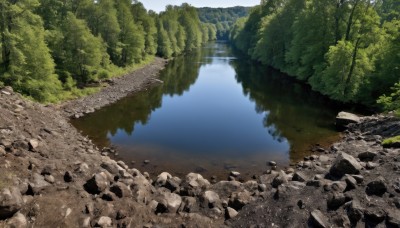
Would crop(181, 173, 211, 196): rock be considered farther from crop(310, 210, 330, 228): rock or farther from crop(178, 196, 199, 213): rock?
crop(310, 210, 330, 228): rock

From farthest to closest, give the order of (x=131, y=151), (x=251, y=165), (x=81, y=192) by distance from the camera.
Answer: (x=131, y=151) < (x=251, y=165) < (x=81, y=192)

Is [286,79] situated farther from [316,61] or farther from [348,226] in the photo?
[348,226]

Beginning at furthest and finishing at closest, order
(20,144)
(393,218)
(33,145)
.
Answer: (33,145) → (20,144) → (393,218)

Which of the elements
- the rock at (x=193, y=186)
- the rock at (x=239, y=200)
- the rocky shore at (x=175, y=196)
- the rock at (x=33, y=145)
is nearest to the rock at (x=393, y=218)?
the rocky shore at (x=175, y=196)

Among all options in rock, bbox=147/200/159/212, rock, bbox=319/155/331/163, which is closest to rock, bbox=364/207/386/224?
rock, bbox=319/155/331/163

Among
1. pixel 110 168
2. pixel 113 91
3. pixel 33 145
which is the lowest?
pixel 110 168

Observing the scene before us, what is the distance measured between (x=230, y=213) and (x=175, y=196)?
3263mm

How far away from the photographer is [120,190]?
17.0m

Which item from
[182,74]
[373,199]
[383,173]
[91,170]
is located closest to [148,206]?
[91,170]

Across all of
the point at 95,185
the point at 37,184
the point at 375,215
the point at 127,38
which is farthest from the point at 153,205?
the point at 127,38

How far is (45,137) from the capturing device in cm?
2431

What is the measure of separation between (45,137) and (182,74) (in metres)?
57.9

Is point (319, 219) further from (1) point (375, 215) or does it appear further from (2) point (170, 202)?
(2) point (170, 202)

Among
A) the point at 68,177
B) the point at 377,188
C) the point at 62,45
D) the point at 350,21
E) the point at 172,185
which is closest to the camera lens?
the point at 377,188
